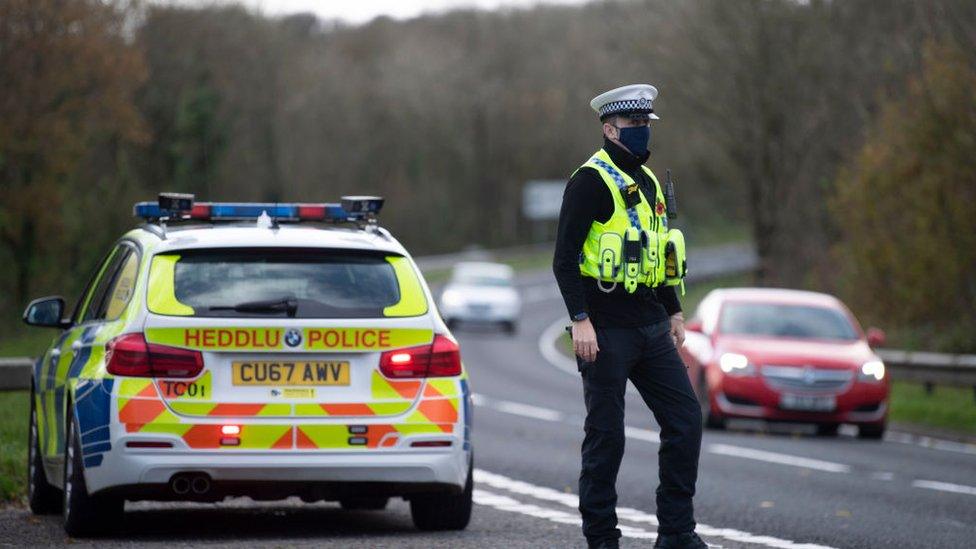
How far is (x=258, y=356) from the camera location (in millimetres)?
8711

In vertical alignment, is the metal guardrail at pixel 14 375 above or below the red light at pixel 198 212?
below

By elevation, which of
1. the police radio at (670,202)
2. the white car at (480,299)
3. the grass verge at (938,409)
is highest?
the police radio at (670,202)

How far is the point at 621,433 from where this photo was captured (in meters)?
7.79

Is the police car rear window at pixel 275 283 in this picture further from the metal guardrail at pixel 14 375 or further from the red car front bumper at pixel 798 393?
the red car front bumper at pixel 798 393

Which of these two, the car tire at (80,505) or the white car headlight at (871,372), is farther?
the white car headlight at (871,372)

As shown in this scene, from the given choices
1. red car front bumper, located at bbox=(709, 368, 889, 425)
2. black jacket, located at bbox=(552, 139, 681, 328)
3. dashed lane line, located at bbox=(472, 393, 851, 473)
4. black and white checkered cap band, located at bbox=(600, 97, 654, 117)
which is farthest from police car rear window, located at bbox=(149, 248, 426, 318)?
red car front bumper, located at bbox=(709, 368, 889, 425)

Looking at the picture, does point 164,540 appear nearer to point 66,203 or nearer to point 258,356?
point 258,356

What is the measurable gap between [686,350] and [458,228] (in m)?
82.4

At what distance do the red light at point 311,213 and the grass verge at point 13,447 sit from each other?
2844mm

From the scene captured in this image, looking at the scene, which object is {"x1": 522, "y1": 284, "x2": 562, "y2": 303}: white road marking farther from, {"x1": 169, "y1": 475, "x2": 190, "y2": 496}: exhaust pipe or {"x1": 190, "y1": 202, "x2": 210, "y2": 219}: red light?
{"x1": 169, "y1": 475, "x2": 190, "y2": 496}: exhaust pipe

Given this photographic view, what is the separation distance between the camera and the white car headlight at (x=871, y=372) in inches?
750

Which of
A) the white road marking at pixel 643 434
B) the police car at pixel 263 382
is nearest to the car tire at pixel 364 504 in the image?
the police car at pixel 263 382

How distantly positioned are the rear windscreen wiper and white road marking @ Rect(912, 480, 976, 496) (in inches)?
236

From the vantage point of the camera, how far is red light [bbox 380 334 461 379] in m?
8.88
